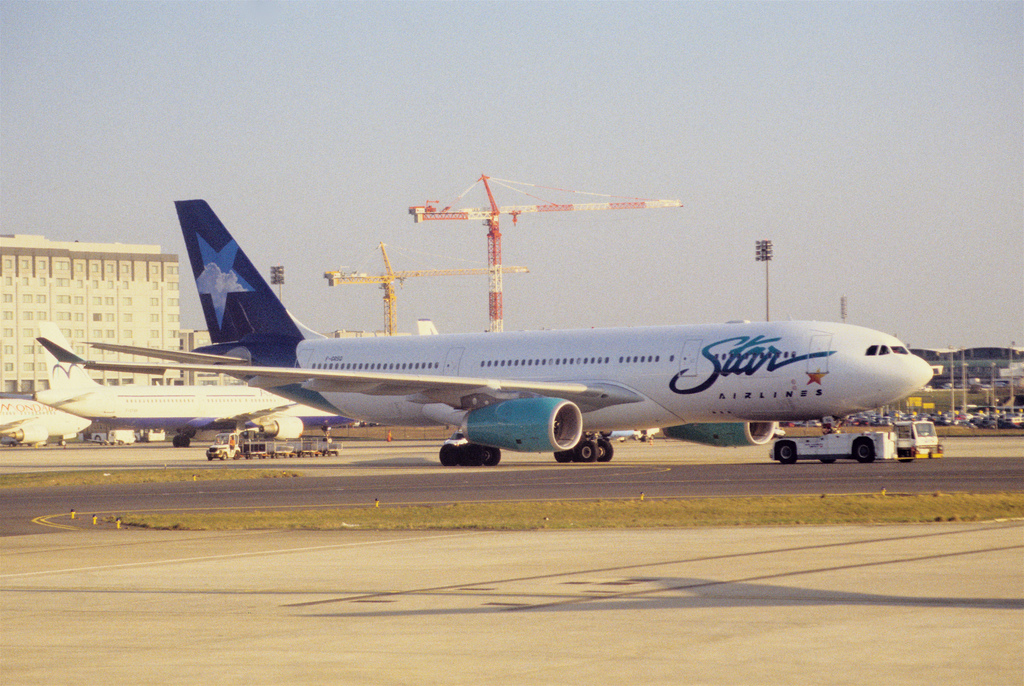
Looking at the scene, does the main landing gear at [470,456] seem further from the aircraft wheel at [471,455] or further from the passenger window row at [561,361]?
the passenger window row at [561,361]

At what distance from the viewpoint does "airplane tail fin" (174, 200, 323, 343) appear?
167 feet

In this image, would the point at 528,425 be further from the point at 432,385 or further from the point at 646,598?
the point at 646,598

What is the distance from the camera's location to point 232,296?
50812 mm

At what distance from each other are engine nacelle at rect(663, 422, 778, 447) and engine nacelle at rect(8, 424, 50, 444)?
52.8 metres

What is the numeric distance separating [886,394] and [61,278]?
16503 cm

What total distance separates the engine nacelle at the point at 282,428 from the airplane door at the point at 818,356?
129 ft

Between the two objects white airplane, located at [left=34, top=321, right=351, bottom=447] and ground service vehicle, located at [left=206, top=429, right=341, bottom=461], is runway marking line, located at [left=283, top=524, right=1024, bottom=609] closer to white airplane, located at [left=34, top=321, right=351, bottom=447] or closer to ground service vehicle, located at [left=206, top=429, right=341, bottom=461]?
ground service vehicle, located at [left=206, top=429, right=341, bottom=461]

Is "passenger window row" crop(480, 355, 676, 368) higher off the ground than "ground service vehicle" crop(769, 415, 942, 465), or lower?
higher

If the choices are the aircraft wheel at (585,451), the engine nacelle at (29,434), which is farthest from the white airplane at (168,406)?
the aircraft wheel at (585,451)

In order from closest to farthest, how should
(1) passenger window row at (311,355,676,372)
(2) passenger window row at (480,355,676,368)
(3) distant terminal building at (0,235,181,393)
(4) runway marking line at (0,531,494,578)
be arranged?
(4) runway marking line at (0,531,494,578), (2) passenger window row at (480,355,676,368), (1) passenger window row at (311,355,676,372), (3) distant terminal building at (0,235,181,393)

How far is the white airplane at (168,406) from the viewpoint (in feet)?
259

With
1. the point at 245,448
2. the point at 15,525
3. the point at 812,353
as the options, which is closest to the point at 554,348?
the point at 812,353

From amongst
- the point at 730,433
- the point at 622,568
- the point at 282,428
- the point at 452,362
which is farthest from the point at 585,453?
the point at 622,568

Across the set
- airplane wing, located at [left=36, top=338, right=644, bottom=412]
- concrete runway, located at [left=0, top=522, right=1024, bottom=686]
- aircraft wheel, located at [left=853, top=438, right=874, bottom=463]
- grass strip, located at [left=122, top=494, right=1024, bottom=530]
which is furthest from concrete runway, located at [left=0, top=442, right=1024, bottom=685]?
airplane wing, located at [left=36, top=338, right=644, bottom=412]
